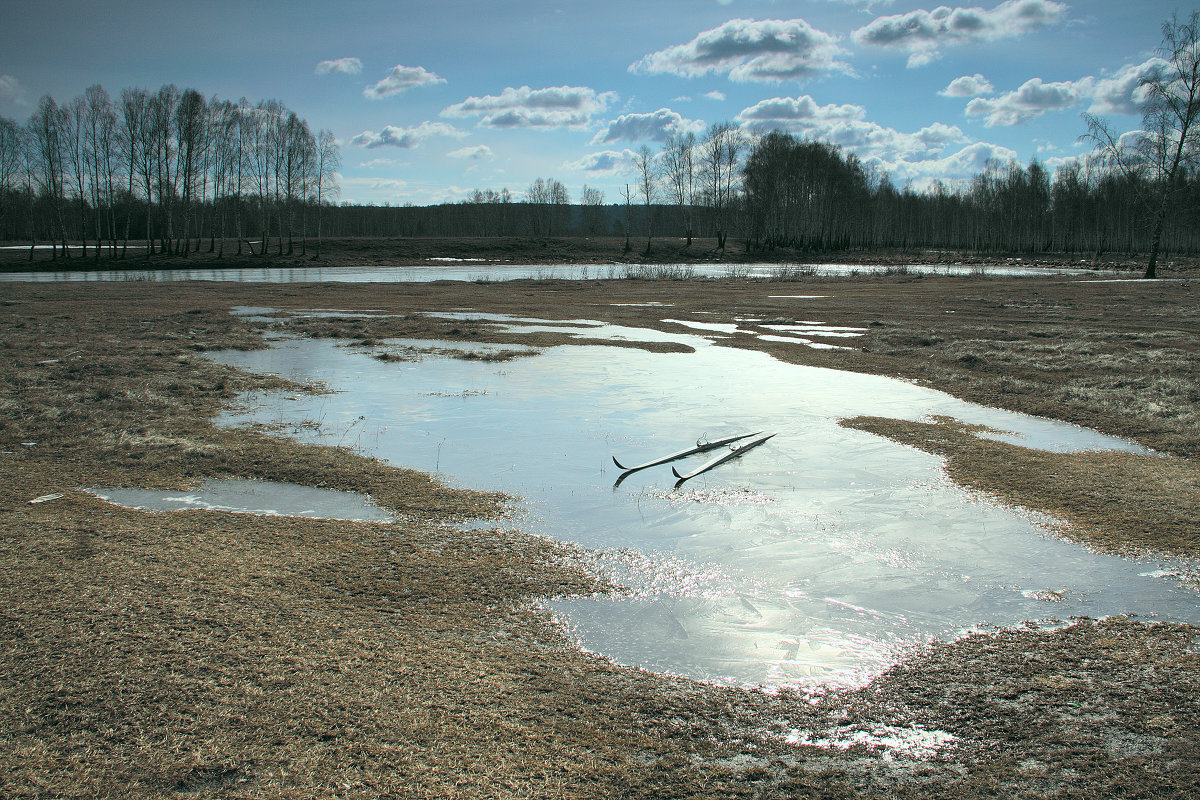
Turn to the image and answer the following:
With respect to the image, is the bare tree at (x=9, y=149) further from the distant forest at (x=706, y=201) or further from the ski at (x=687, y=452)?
the ski at (x=687, y=452)

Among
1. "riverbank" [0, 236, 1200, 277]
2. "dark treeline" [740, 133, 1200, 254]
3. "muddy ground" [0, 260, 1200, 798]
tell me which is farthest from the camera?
"dark treeline" [740, 133, 1200, 254]

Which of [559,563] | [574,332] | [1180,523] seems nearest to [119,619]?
[559,563]

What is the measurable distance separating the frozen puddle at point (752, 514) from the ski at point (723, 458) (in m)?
0.10

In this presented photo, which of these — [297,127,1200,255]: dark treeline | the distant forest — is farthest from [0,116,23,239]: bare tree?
[297,127,1200,255]: dark treeline

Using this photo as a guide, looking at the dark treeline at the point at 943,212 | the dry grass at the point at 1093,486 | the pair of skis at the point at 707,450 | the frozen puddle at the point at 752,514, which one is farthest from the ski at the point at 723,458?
the dark treeline at the point at 943,212

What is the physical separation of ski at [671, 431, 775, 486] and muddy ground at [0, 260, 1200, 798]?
6.54 ft

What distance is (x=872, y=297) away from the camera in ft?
93.3

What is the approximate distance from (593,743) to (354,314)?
803 inches

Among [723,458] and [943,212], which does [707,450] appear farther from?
[943,212]

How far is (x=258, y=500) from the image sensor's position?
20.9ft

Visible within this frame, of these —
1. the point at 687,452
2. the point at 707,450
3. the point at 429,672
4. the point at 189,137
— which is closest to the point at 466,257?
the point at 189,137

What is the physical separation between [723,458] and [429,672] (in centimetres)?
465

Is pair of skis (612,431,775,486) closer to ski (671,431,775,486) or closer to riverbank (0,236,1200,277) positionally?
ski (671,431,775,486)

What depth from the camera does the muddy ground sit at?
3006mm
